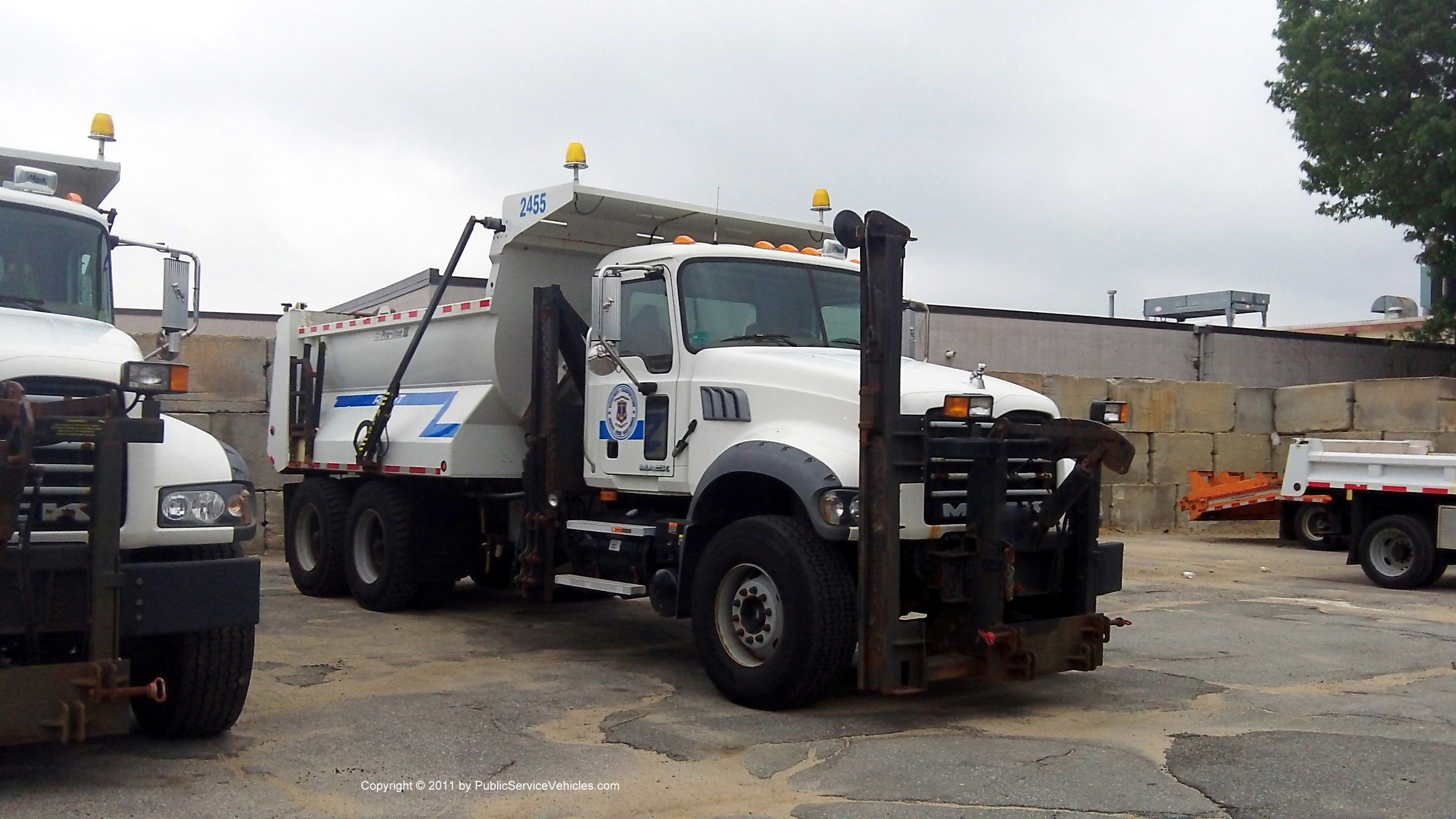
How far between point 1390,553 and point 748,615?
370 inches

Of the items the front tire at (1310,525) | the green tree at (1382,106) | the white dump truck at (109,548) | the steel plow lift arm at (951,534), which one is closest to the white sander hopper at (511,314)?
the steel plow lift arm at (951,534)

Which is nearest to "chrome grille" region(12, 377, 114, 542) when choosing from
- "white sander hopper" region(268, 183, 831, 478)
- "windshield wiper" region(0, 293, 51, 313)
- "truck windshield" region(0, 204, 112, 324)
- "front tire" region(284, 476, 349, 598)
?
"windshield wiper" region(0, 293, 51, 313)

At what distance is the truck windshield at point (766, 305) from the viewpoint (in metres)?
7.91

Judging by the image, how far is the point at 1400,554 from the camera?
13500 millimetres

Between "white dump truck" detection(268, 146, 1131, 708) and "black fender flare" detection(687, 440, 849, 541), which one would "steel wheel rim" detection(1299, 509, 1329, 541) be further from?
"black fender flare" detection(687, 440, 849, 541)

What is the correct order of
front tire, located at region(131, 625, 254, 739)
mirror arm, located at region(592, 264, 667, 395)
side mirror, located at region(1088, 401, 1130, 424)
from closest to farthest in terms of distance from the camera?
1. front tire, located at region(131, 625, 254, 739)
2. side mirror, located at region(1088, 401, 1130, 424)
3. mirror arm, located at region(592, 264, 667, 395)

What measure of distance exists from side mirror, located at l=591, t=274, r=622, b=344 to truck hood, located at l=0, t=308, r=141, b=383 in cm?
257

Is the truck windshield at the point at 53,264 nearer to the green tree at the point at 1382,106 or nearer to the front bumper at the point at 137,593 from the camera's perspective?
the front bumper at the point at 137,593

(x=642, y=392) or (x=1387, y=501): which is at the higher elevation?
(x=642, y=392)

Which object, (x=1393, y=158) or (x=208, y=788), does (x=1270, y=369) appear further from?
(x=208, y=788)

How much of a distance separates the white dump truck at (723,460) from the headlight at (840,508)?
21mm

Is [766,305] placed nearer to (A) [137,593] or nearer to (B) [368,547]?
(A) [137,593]

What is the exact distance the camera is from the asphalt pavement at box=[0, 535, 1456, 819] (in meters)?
5.24

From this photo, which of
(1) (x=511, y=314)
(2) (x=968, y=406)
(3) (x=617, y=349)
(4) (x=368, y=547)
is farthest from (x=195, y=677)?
(4) (x=368, y=547)
